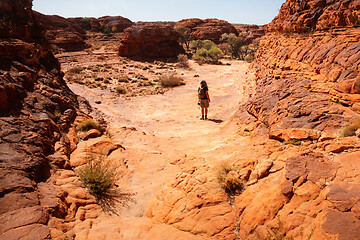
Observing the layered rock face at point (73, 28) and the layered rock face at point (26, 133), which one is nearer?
the layered rock face at point (26, 133)

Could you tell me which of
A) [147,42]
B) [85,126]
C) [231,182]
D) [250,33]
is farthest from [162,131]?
[250,33]

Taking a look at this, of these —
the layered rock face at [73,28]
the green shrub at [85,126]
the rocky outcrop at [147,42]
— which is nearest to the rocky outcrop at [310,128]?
the green shrub at [85,126]

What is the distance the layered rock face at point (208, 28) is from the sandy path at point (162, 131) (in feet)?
104

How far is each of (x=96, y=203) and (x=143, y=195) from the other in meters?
0.84

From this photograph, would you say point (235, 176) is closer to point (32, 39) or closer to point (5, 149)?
point (5, 149)

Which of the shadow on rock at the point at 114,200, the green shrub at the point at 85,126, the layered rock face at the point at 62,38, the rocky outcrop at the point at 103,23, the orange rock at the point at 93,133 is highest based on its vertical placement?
the rocky outcrop at the point at 103,23

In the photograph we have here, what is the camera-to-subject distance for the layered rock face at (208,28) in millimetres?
51656

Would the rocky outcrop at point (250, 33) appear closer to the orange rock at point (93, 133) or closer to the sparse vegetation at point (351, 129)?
the orange rock at point (93, 133)

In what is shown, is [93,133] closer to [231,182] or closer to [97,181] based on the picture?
[97,181]

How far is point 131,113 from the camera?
13.3 metres

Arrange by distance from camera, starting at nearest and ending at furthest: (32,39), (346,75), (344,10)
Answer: (346,75) → (344,10) → (32,39)

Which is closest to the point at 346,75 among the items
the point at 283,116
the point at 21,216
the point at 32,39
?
the point at 283,116

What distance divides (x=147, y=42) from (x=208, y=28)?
23.7 m

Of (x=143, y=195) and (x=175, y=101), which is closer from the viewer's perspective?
(x=143, y=195)
